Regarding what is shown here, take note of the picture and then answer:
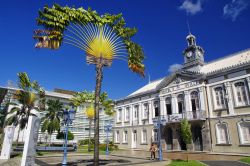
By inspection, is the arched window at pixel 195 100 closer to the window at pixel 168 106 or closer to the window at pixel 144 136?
the window at pixel 168 106

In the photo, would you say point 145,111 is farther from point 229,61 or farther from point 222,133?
point 229,61

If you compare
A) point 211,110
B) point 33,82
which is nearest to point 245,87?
point 211,110

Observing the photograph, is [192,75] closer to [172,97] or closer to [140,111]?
[172,97]

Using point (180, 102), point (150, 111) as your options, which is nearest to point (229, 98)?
point (180, 102)

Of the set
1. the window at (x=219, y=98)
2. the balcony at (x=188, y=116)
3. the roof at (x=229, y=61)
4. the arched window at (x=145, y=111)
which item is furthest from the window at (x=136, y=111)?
the window at (x=219, y=98)

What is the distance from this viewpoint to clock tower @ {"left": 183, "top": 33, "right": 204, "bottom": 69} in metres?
30.3

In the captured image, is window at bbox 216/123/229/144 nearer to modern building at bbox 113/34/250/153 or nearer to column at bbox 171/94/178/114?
modern building at bbox 113/34/250/153

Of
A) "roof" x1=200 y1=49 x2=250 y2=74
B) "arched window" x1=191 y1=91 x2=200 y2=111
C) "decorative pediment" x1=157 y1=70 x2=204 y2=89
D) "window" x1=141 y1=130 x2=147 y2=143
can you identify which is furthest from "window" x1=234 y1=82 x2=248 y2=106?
"window" x1=141 y1=130 x2=147 y2=143

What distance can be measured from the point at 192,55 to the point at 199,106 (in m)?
9.53

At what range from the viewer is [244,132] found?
68.4 ft

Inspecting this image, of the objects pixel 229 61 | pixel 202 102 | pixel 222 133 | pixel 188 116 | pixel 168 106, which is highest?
pixel 229 61

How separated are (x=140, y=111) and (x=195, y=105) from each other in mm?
10303

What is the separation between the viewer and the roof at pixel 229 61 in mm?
23586

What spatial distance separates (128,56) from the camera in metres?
13.1
